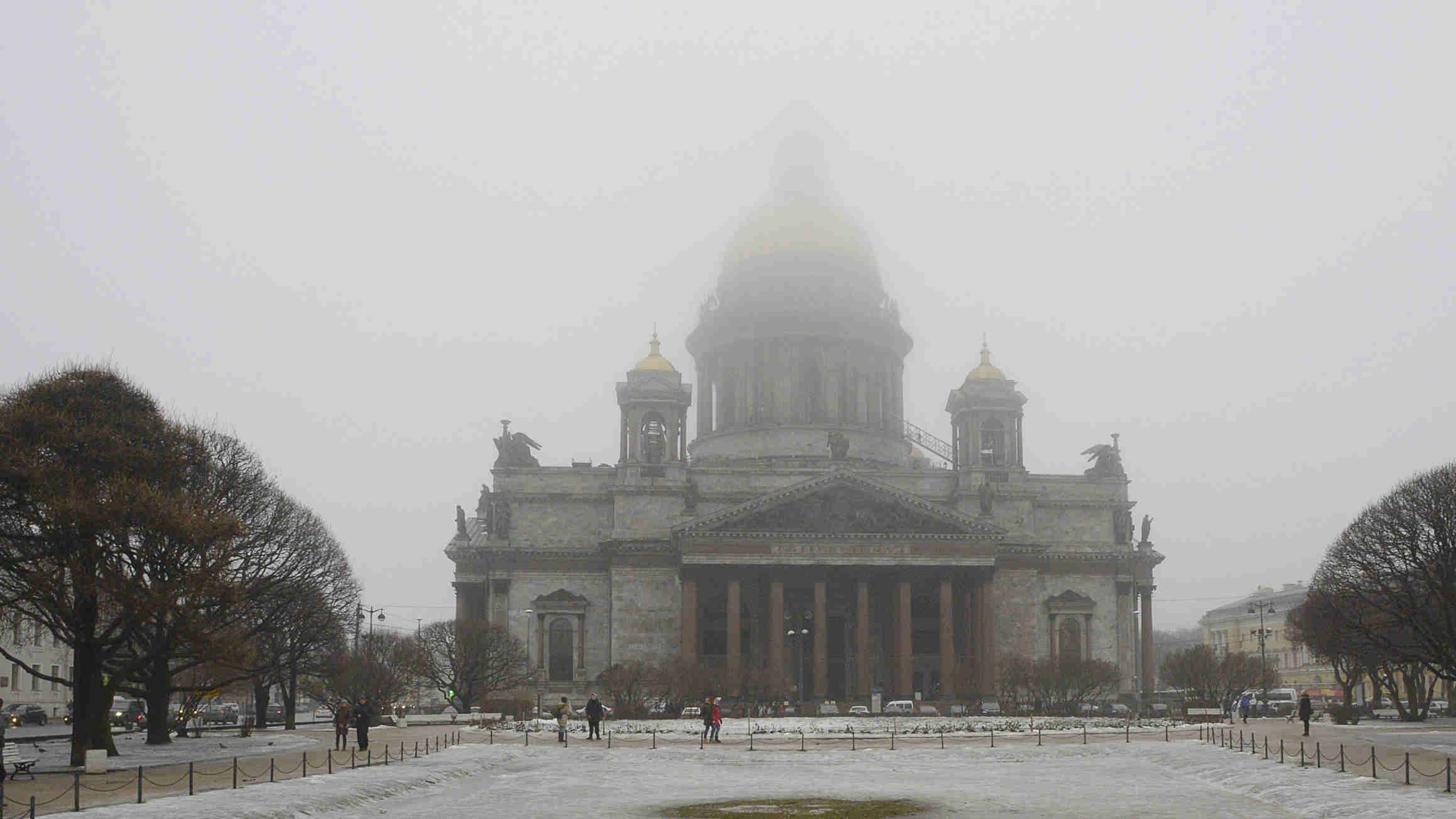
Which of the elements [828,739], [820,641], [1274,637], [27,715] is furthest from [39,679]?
[1274,637]

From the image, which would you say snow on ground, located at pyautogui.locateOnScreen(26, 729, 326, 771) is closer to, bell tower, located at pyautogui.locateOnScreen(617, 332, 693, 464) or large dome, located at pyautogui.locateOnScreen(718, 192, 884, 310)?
bell tower, located at pyautogui.locateOnScreen(617, 332, 693, 464)

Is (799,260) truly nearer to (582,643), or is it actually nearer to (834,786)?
(582,643)

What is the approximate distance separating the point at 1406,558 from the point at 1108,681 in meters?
24.0

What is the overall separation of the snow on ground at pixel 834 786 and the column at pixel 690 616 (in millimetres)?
36031

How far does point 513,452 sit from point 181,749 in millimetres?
45235

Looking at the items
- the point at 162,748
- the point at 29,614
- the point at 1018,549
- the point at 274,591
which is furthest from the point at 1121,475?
the point at 29,614

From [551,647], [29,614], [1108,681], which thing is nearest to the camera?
[29,614]

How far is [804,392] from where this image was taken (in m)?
108

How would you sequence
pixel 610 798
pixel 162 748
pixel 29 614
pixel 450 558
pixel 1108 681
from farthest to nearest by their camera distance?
pixel 450 558 → pixel 1108 681 → pixel 162 748 → pixel 29 614 → pixel 610 798

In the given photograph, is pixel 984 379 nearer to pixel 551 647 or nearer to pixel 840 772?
pixel 551 647

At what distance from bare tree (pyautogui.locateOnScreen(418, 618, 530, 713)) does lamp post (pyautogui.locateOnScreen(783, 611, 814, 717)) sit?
51.1 ft

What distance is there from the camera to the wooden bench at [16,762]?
40.9 m

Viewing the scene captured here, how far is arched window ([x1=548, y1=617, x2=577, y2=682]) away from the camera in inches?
3829

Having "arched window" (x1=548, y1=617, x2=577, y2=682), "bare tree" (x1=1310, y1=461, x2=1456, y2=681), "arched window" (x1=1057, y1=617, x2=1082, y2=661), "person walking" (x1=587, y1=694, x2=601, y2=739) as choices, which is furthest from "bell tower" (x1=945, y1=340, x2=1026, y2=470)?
"person walking" (x1=587, y1=694, x2=601, y2=739)
